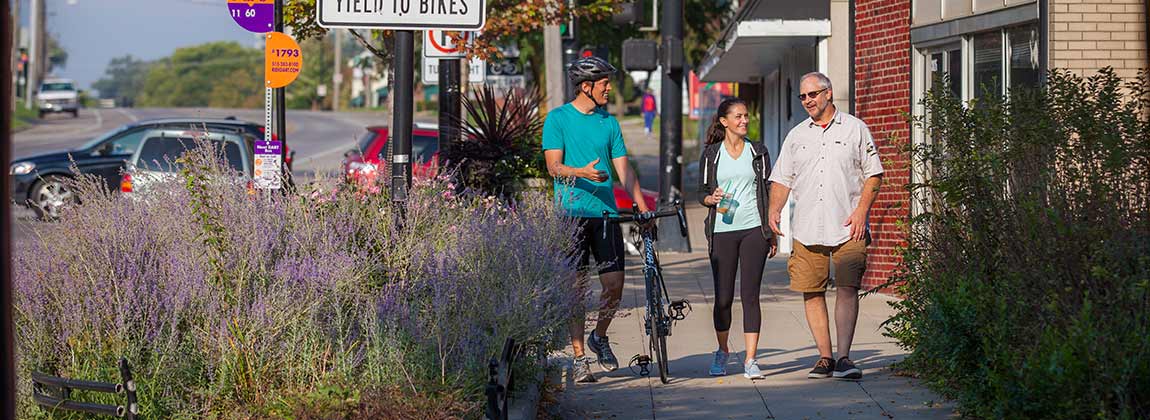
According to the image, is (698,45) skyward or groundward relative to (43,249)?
skyward

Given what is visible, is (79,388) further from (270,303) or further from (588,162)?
(588,162)

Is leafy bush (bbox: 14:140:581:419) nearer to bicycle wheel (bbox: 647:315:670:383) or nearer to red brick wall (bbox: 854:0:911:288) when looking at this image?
bicycle wheel (bbox: 647:315:670:383)

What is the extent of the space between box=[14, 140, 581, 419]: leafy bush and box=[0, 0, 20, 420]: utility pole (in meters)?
2.86

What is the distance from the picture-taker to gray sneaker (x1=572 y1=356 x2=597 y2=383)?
8.01 metres

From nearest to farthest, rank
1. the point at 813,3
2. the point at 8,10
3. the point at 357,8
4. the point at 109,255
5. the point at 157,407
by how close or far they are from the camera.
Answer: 1. the point at 8,10
2. the point at 157,407
3. the point at 109,255
4. the point at 357,8
5. the point at 813,3

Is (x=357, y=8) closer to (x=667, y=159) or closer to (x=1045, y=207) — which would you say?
(x=1045, y=207)

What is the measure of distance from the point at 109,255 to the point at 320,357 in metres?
1.14

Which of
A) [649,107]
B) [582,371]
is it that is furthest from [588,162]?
[649,107]

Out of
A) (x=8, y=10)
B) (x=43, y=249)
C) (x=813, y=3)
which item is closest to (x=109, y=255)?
(x=43, y=249)

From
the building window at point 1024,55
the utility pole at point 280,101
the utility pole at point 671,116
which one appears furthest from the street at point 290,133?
the building window at point 1024,55

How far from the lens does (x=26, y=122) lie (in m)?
63.2

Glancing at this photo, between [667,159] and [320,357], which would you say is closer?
[320,357]

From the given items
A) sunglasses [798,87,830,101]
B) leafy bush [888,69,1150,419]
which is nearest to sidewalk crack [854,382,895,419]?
leafy bush [888,69,1150,419]

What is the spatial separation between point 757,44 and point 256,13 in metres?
5.50
